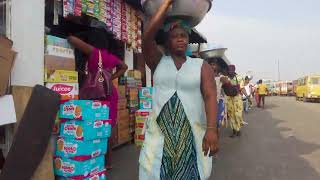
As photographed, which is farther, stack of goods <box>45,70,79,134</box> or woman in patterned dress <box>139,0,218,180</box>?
stack of goods <box>45,70,79,134</box>

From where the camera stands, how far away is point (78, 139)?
4.29 m

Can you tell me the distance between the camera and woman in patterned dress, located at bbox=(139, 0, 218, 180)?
2.78m

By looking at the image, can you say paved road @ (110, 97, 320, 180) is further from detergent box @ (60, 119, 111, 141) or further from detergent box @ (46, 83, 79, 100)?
detergent box @ (46, 83, 79, 100)

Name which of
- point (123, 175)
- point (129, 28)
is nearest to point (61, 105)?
point (123, 175)

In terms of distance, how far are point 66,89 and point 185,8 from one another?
2.62 meters

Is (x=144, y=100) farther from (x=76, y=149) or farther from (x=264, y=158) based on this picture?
(x=76, y=149)

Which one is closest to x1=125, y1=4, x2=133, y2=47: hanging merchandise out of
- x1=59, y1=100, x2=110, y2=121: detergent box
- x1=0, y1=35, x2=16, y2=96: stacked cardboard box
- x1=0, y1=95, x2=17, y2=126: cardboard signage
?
x1=59, y1=100, x2=110, y2=121: detergent box

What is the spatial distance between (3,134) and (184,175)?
237cm

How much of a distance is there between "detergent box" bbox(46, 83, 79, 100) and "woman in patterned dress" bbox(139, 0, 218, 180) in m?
2.30

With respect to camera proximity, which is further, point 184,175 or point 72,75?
point 72,75

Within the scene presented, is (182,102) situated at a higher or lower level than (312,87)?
lower

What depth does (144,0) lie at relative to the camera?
114 inches

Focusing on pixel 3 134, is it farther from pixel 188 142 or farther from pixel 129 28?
pixel 129 28

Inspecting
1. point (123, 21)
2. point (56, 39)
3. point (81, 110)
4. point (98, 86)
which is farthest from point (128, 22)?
point (81, 110)
